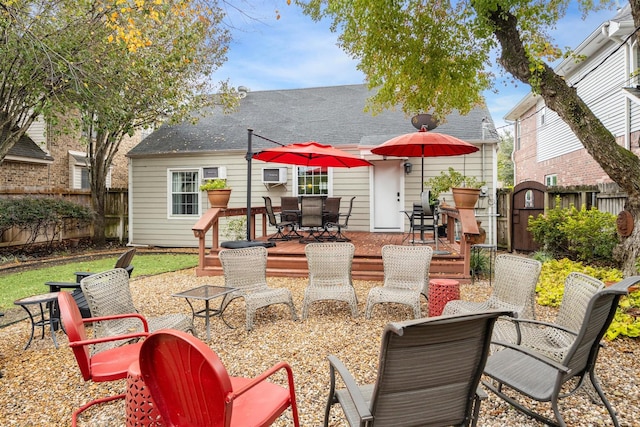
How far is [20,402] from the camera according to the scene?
9.37ft

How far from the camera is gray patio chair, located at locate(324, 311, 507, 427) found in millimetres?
1641

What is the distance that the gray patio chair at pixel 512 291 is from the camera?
3549mm

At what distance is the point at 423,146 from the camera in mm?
7254

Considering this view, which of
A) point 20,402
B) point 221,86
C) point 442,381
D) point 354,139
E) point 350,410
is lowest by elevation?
point 20,402

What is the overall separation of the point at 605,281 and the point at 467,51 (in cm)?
465

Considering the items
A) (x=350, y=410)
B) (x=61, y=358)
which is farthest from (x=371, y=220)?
(x=350, y=410)

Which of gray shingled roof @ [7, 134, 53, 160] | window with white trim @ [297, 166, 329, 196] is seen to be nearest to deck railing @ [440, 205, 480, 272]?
window with white trim @ [297, 166, 329, 196]

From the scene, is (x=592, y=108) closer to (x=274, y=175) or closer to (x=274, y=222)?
(x=274, y=175)

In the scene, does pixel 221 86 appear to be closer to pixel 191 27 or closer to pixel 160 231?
pixel 191 27

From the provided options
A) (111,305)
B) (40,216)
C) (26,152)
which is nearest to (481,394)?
(111,305)

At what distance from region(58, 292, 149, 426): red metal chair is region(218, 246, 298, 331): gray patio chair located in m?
1.76

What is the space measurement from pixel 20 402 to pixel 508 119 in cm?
2052

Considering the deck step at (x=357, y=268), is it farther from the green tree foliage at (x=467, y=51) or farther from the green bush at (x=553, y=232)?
the green bush at (x=553, y=232)

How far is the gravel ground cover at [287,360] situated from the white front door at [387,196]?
580 cm
